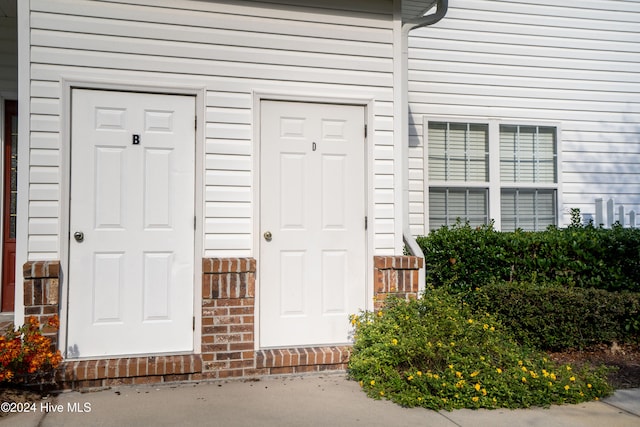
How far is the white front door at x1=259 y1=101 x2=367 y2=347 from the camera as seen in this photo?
5.21 metres

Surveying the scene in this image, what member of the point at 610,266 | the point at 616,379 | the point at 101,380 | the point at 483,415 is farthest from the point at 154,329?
the point at 610,266

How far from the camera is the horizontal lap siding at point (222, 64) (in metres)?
4.75

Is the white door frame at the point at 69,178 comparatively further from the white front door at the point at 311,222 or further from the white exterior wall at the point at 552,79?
the white exterior wall at the point at 552,79

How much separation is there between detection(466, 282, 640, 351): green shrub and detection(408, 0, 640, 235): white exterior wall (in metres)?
1.80

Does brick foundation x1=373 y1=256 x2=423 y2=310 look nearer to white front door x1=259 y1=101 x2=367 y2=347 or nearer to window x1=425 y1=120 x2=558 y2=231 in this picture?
white front door x1=259 y1=101 x2=367 y2=347

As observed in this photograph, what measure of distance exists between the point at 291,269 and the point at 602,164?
5.21m

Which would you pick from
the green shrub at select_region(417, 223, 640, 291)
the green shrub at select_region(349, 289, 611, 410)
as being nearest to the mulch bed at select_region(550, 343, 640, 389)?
the green shrub at select_region(349, 289, 611, 410)

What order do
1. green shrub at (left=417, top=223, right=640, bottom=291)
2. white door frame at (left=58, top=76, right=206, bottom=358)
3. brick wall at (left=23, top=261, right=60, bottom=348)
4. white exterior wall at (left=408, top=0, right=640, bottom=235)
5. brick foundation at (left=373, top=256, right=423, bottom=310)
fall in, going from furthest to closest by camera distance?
white exterior wall at (left=408, top=0, right=640, bottom=235)
green shrub at (left=417, top=223, right=640, bottom=291)
brick foundation at (left=373, top=256, right=423, bottom=310)
white door frame at (left=58, top=76, right=206, bottom=358)
brick wall at (left=23, top=261, right=60, bottom=348)

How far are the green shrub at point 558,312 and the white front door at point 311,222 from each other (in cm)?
151

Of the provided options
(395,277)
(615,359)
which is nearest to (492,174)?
(615,359)

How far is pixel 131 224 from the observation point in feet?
16.0

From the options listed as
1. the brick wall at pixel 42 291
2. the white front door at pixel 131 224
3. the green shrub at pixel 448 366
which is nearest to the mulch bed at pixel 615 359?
the green shrub at pixel 448 366

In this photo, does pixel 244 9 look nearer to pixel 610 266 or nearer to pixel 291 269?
pixel 291 269

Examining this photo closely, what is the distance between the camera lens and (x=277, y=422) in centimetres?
398
